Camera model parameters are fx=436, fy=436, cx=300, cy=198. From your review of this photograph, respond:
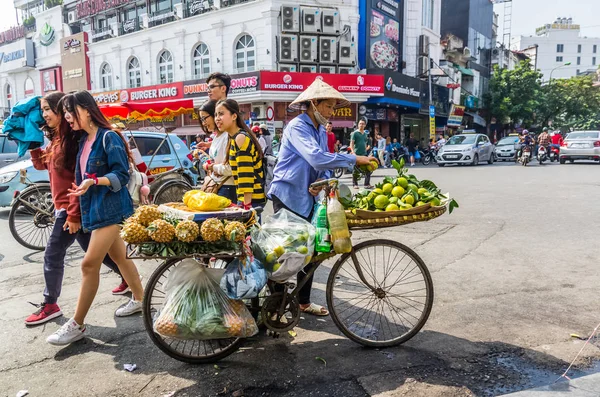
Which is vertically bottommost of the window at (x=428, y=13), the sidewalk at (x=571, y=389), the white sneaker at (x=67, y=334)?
the sidewalk at (x=571, y=389)

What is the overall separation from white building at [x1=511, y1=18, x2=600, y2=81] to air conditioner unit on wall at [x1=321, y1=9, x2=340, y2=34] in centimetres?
7382

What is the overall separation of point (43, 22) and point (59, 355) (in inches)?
1660

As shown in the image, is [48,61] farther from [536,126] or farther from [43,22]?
[536,126]

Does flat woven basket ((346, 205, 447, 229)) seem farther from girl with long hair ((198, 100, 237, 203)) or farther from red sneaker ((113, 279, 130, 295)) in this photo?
red sneaker ((113, 279, 130, 295))

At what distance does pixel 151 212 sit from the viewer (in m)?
2.81

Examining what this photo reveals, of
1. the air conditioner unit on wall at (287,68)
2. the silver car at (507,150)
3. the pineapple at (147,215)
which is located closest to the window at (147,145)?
the pineapple at (147,215)

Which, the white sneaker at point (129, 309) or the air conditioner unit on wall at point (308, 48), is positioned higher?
the air conditioner unit on wall at point (308, 48)

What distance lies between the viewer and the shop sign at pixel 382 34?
25219mm

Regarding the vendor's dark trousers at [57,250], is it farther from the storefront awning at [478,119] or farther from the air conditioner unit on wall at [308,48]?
the storefront awning at [478,119]

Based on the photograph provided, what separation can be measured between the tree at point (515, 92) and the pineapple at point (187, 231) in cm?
4099

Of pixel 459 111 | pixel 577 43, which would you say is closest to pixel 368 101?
pixel 459 111

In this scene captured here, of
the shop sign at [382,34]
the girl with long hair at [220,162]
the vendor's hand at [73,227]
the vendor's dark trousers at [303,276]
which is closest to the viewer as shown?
the vendor's dark trousers at [303,276]

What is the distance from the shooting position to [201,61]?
86.7ft

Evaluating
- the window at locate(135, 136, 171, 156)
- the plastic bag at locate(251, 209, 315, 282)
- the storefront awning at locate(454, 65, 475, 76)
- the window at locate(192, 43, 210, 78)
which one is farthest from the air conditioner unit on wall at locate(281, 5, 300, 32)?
the plastic bag at locate(251, 209, 315, 282)
